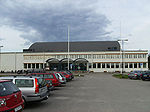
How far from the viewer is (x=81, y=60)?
66000 millimetres

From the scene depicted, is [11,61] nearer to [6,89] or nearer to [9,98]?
[6,89]

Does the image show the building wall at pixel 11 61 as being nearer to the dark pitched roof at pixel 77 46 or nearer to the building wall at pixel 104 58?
the building wall at pixel 104 58

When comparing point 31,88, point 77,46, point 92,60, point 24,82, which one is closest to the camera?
point 31,88

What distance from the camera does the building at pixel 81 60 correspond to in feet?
215

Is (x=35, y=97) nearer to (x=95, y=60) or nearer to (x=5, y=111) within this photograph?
(x=5, y=111)

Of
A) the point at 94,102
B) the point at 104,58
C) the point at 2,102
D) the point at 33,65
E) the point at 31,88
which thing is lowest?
the point at 33,65

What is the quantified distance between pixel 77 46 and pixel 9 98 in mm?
71445

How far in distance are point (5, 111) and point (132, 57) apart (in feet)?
212

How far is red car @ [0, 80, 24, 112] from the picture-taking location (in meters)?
5.41

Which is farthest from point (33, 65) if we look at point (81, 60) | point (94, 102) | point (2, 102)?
point (2, 102)

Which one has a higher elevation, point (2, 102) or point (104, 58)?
point (104, 58)

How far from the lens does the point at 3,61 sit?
7044 centimetres

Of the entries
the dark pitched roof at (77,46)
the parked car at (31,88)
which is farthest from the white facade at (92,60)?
the parked car at (31,88)

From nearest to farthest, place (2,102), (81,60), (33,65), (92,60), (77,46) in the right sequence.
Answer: (2,102), (81,60), (92,60), (33,65), (77,46)
